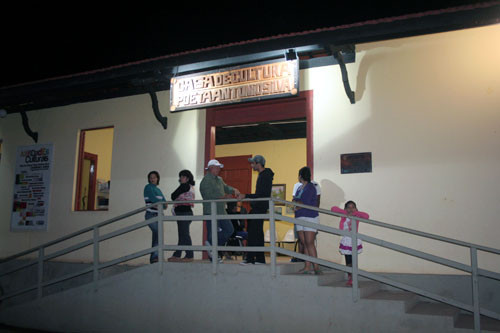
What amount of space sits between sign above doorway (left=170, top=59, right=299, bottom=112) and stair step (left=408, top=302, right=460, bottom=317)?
11.3ft

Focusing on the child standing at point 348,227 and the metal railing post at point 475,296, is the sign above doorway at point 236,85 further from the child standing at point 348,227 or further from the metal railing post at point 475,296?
the metal railing post at point 475,296

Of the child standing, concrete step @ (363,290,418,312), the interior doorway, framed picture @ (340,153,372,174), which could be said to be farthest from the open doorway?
concrete step @ (363,290,418,312)

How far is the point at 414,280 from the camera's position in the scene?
21.9 feet

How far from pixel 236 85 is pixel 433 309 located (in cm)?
437

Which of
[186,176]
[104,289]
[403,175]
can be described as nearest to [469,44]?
[403,175]

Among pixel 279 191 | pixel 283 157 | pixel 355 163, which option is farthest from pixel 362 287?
pixel 283 157

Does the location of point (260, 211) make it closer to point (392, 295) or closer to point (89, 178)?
point (392, 295)

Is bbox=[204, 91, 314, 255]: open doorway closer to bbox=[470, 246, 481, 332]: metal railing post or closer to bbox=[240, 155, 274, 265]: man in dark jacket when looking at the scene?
bbox=[240, 155, 274, 265]: man in dark jacket

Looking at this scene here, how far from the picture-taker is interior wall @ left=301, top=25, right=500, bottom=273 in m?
6.68

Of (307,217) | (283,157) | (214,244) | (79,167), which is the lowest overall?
(214,244)

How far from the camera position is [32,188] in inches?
399

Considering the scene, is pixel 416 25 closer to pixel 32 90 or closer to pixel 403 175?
pixel 403 175

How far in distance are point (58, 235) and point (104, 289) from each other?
3.63m

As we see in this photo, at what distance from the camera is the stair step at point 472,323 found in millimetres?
5016
